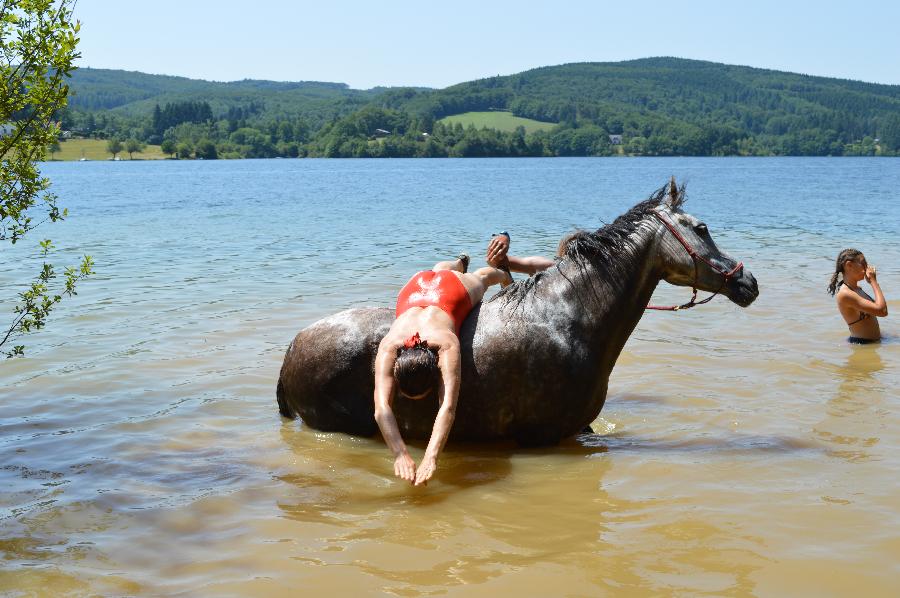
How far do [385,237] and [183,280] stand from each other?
11.5 metres

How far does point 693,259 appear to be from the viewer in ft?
24.6

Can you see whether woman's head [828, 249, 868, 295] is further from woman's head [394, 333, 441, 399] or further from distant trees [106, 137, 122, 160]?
distant trees [106, 137, 122, 160]

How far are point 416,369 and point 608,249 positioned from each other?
2169mm

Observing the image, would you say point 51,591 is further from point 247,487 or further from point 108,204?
point 108,204

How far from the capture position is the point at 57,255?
25047mm

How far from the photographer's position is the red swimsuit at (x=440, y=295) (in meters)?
7.33

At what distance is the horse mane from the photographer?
7.52 meters

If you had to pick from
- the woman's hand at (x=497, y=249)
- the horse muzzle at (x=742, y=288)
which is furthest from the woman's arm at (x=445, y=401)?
the horse muzzle at (x=742, y=288)

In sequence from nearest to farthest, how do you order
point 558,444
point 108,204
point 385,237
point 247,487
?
point 247,487 < point 558,444 < point 385,237 < point 108,204

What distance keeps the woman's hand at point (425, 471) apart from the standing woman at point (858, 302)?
849 centimetres

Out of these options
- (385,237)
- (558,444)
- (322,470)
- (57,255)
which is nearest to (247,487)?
(322,470)

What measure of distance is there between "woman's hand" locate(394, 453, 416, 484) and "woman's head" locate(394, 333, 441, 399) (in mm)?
560

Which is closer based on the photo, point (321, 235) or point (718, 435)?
point (718, 435)

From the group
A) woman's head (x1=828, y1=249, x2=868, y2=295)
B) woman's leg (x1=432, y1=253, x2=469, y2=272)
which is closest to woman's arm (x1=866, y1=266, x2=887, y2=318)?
woman's head (x1=828, y1=249, x2=868, y2=295)
